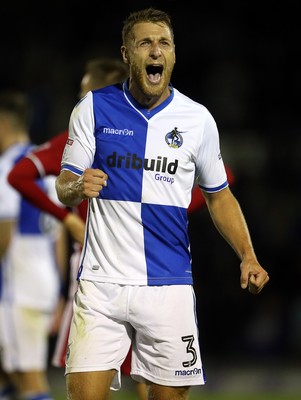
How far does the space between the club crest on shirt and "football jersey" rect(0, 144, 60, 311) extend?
107 inches

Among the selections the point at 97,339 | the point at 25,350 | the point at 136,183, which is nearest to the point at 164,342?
the point at 97,339

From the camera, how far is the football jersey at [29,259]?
739 cm

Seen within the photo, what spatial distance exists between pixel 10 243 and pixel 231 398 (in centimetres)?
418

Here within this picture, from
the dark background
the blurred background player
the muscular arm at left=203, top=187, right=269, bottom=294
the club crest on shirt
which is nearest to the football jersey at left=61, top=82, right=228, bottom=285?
the club crest on shirt

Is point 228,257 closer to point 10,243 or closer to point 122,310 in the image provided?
point 10,243

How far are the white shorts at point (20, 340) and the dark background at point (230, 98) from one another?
5782 mm

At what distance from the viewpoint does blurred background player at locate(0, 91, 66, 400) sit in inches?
283

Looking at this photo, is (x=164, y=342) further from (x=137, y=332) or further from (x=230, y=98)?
(x=230, y=98)

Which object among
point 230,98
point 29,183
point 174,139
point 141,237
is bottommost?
point 141,237

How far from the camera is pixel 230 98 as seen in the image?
15406 millimetres

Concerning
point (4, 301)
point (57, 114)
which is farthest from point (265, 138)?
point (4, 301)

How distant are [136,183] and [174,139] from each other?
0.93 feet

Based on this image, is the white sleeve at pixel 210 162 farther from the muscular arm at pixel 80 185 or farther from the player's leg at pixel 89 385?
the player's leg at pixel 89 385

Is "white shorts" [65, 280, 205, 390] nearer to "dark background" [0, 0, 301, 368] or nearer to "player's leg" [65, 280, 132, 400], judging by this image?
"player's leg" [65, 280, 132, 400]
